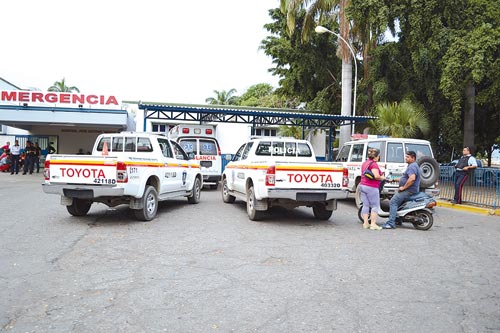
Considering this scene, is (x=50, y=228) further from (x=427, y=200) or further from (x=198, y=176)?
(x=427, y=200)

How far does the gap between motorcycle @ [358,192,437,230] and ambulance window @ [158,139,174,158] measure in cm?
522

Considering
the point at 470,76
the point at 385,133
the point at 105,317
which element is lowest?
the point at 105,317

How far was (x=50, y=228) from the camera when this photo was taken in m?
8.18

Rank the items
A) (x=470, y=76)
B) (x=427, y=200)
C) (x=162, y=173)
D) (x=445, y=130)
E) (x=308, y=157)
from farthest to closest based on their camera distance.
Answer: (x=445, y=130) → (x=470, y=76) → (x=308, y=157) → (x=162, y=173) → (x=427, y=200)

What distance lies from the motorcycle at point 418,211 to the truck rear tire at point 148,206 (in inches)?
195

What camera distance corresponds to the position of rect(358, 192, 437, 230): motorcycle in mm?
8785

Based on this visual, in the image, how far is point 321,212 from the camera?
9.93 m

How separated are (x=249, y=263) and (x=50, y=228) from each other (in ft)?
14.8

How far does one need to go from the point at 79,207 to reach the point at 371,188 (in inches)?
255

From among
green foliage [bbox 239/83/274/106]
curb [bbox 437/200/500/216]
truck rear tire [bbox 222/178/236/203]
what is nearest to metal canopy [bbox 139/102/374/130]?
truck rear tire [bbox 222/178/236/203]

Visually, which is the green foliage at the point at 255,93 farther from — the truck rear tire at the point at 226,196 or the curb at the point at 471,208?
the truck rear tire at the point at 226,196

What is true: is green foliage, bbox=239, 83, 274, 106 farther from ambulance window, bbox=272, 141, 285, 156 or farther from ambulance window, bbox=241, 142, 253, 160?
ambulance window, bbox=272, 141, 285, 156

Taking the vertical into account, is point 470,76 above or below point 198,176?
above

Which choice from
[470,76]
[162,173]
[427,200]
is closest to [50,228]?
[162,173]
